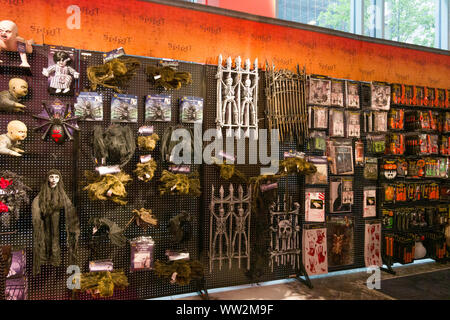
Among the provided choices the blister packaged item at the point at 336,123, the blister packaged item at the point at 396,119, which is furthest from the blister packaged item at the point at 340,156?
the blister packaged item at the point at 396,119

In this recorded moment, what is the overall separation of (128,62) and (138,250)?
77.0 inches

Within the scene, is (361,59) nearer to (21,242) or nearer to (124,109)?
(124,109)

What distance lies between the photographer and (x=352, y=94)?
4.32 metres

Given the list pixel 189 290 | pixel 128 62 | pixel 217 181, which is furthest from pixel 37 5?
pixel 189 290

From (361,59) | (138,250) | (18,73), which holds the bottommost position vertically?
(138,250)

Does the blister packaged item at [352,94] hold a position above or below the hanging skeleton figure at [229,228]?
above

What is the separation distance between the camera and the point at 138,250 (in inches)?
127

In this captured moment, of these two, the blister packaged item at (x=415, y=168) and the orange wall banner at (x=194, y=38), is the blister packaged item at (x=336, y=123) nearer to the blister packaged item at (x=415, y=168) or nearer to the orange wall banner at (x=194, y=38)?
the orange wall banner at (x=194, y=38)

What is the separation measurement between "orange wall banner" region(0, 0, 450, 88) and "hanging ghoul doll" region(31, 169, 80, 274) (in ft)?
5.37

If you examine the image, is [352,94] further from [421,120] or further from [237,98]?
[237,98]

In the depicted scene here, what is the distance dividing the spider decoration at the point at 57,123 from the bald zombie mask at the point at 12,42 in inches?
18.3

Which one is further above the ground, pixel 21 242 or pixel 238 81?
pixel 238 81

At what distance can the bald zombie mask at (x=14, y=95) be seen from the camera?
9.09ft

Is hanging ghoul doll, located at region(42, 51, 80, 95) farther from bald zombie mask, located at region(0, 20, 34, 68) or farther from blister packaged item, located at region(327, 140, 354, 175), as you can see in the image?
blister packaged item, located at region(327, 140, 354, 175)
